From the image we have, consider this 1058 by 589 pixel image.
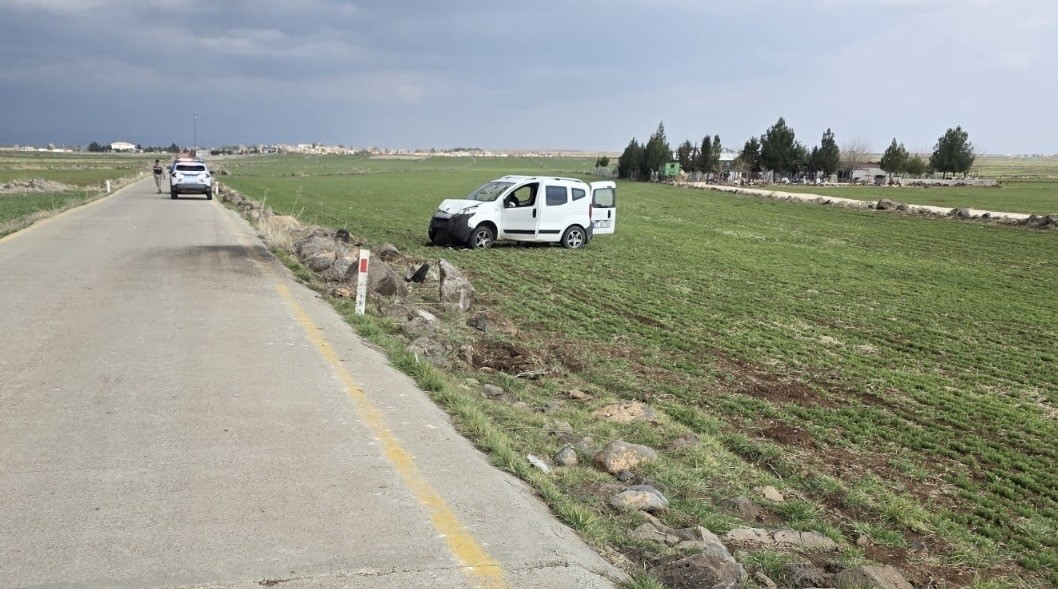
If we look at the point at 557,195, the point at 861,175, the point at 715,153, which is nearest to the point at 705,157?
the point at 715,153

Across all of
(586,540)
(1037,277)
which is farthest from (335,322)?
(1037,277)

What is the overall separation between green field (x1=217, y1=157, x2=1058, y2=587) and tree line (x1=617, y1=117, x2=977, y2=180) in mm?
87788

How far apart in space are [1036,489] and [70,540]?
672 cm

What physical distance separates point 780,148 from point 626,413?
10574cm

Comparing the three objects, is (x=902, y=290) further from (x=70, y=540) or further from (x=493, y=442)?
(x=70, y=540)

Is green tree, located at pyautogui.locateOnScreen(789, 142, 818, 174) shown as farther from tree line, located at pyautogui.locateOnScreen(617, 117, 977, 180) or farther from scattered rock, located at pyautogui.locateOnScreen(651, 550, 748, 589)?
scattered rock, located at pyautogui.locateOnScreen(651, 550, 748, 589)

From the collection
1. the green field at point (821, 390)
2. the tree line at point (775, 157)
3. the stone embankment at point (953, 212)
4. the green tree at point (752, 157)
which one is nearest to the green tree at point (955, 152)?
the tree line at point (775, 157)

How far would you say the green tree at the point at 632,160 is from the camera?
107m

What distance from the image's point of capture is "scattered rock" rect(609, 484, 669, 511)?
5.02 m

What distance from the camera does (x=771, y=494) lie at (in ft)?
19.2

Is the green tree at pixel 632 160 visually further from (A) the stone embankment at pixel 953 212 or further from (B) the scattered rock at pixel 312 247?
(B) the scattered rock at pixel 312 247

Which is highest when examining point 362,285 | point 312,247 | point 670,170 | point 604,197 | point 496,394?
point 670,170

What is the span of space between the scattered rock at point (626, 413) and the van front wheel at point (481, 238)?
13.8 metres

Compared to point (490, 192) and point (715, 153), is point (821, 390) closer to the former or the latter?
point (490, 192)
